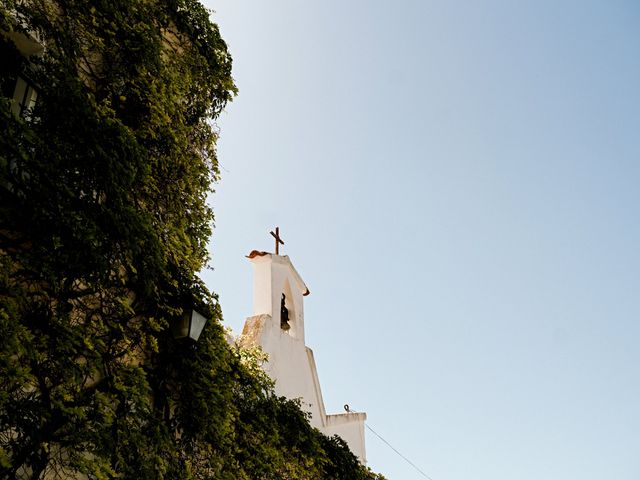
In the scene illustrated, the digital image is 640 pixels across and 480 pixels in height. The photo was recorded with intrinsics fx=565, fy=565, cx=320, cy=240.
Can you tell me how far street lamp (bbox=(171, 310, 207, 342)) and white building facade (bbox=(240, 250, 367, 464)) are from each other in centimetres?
466

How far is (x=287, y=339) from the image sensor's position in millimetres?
10328

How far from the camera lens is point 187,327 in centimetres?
456

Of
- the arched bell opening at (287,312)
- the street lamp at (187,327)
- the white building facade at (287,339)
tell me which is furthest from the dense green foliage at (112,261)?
the arched bell opening at (287,312)

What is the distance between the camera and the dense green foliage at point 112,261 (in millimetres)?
3252

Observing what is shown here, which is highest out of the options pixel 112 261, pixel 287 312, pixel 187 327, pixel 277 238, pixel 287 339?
pixel 277 238

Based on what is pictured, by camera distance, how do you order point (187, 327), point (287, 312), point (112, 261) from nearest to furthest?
1. point (112, 261)
2. point (187, 327)
3. point (287, 312)

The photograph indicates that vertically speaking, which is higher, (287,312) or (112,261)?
(287,312)

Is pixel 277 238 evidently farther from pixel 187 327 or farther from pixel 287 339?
pixel 187 327

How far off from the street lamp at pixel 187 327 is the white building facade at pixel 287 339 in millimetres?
4664

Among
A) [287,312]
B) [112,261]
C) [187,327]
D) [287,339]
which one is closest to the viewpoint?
[112,261]

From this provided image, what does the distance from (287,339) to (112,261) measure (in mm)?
6785

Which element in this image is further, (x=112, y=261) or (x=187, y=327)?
(x=187, y=327)

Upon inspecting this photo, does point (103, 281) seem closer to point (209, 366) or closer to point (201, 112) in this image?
point (209, 366)

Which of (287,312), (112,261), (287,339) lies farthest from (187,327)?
(287,312)
